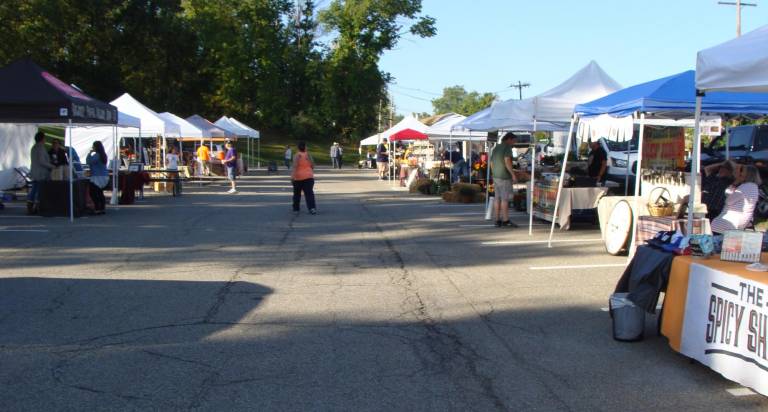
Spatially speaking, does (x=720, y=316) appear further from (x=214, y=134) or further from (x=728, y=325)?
(x=214, y=134)

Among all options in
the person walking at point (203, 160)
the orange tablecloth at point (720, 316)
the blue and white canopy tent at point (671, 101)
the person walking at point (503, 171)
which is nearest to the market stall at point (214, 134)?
the person walking at point (203, 160)

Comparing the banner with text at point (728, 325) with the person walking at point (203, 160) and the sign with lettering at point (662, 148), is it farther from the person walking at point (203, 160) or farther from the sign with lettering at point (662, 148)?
the person walking at point (203, 160)

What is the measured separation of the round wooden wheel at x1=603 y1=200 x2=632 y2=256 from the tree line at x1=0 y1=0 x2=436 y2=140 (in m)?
46.2

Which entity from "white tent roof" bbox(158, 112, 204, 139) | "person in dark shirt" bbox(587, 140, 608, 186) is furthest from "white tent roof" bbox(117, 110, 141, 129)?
"person in dark shirt" bbox(587, 140, 608, 186)

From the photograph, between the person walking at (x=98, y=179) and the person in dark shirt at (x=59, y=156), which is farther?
the person walking at (x=98, y=179)

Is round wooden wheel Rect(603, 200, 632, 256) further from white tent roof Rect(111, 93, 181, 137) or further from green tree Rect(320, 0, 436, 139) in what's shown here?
green tree Rect(320, 0, 436, 139)

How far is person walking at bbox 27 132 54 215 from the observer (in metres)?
15.2

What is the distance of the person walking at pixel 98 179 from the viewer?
623 inches

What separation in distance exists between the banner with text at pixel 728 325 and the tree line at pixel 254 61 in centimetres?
5024

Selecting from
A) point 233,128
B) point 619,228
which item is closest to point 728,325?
point 619,228

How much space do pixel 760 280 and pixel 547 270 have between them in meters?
4.72

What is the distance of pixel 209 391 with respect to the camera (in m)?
4.72

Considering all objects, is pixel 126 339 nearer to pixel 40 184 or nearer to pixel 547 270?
Answer: pixel 547 270

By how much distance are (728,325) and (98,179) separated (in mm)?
14400
